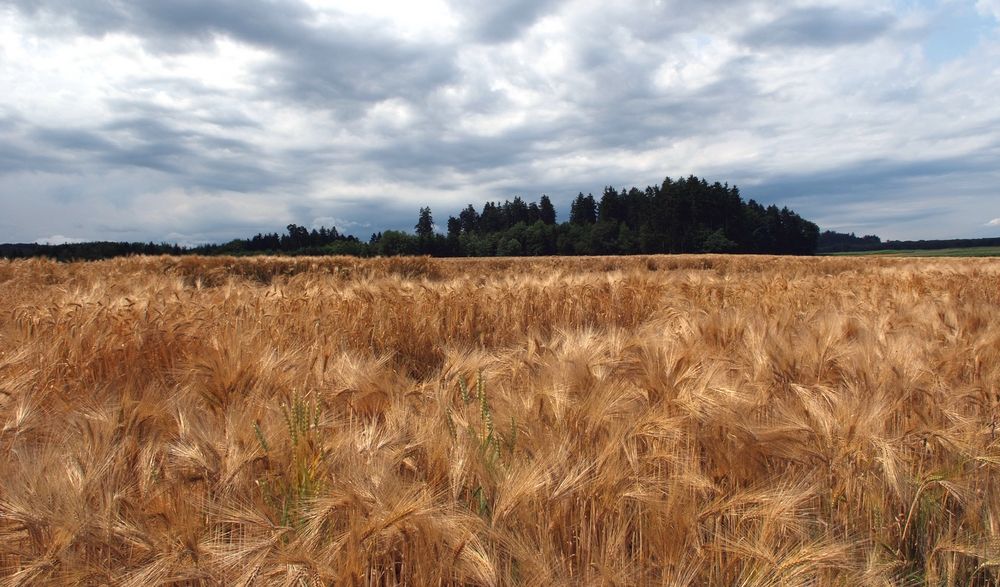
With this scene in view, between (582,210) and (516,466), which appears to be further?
(582,210)

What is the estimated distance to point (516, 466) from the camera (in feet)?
5.33

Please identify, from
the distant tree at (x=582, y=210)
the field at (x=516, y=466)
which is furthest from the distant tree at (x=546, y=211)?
the field at (x=516, y=466)

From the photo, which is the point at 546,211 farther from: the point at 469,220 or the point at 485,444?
the point at 485,444

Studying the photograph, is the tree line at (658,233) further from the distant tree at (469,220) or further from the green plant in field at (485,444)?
the green plant in field at (485,444)

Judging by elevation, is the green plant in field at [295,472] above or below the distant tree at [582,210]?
below

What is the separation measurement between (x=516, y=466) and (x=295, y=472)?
0.75 meters

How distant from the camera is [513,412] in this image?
2227 mm

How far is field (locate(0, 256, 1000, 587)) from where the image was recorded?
135 centimetres

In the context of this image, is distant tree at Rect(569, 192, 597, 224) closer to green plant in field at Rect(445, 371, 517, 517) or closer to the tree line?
the tree line

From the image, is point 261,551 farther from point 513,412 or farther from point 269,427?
point 513,412

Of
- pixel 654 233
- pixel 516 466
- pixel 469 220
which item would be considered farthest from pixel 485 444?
pixel 469 220

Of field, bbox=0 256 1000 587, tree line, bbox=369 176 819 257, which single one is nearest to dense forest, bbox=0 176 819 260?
tree line, bbox=369 176 819 257

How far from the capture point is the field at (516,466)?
1.35 meters

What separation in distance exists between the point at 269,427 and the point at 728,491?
5.43ft
